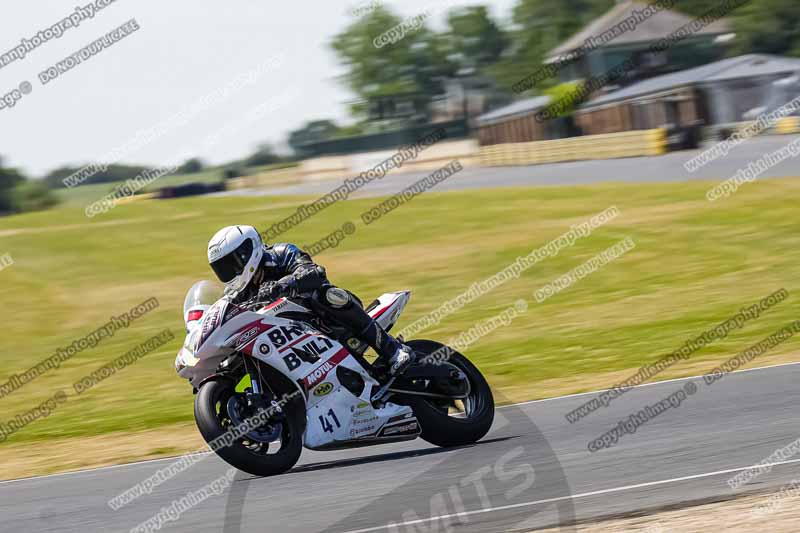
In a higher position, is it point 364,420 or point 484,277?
point 364,420

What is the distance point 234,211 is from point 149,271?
14728 millimetres

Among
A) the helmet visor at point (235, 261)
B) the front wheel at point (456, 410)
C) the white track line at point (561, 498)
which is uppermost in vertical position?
the helmet visor at point (235, 261)

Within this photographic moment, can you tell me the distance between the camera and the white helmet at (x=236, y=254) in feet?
23.1

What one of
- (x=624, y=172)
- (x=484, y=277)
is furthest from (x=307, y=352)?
(x=624, y=172)

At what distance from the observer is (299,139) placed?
301 feet

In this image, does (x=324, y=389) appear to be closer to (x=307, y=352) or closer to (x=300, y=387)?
(x=300, y=387)

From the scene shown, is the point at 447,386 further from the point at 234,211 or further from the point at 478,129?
the point at 478,129

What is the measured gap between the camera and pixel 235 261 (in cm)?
708

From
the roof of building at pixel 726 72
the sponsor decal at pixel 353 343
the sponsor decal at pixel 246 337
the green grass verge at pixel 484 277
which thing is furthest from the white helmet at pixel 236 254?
the roof of building at pixel 726 72

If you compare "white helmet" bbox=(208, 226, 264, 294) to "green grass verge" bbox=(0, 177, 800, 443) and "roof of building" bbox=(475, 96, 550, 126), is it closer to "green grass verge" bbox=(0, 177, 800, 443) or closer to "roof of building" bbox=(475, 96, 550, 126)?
"green grass verge" bbox=(0, 177, 800, 443)

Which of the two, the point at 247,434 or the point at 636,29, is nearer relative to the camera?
the point at 247,434

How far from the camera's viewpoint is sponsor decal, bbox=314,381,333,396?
23.4ft

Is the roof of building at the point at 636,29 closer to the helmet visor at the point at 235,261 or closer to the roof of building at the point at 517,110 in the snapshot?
the roof of building at the point at 517,110

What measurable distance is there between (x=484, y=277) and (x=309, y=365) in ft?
49.8
